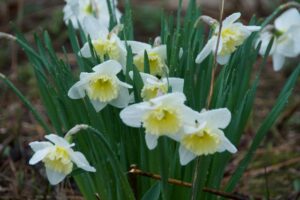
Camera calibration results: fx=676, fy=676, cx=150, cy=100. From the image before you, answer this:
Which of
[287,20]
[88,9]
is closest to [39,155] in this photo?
[88,9]

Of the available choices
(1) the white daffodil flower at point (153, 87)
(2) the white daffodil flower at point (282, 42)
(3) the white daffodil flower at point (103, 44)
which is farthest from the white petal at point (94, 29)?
(2) the white daffodil flower at point (282, 42)

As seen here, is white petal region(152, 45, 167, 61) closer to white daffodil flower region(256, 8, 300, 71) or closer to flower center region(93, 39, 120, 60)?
flower center region(93, 39, 120, 60)

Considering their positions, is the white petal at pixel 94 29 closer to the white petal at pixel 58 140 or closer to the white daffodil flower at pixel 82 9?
the white daffodil flower at pixel 82 9

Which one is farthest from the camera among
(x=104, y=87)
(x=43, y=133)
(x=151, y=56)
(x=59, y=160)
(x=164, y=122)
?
(x=43, y=133)

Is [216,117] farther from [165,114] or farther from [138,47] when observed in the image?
[138,47]

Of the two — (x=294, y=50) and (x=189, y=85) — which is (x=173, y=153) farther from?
(x=294, y=50)

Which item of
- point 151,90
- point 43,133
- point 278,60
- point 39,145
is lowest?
point 43,133

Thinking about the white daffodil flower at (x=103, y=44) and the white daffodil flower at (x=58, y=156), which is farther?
the white daffodil flower at (x=103, y=44)
